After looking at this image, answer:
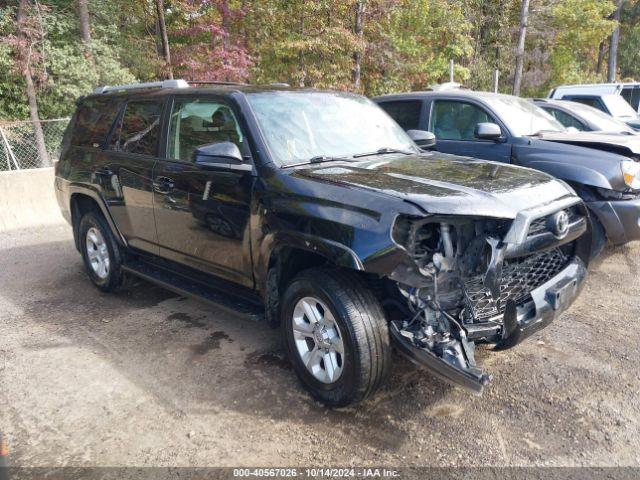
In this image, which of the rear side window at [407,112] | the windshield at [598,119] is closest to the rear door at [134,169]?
the rear side window at [407,112]

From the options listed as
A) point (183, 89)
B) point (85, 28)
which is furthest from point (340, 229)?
point (85, 28)

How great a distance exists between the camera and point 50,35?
13.1m

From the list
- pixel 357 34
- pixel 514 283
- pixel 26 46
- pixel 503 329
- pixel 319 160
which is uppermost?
pixel 357 34

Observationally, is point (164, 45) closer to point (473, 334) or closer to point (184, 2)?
point (184, 2)

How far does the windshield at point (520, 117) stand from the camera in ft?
21.3

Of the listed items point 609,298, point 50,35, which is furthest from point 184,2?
point 609,298

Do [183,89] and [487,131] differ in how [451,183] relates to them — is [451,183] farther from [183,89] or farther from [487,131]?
[487,131]

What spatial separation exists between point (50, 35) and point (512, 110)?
1163 cm

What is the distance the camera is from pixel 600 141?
5797mm

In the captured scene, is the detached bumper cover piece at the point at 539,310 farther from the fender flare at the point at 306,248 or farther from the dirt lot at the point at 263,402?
the fender flare at the point at 306,248

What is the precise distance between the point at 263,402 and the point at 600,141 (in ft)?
15.4

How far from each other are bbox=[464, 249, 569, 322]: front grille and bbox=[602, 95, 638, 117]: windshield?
9452mm

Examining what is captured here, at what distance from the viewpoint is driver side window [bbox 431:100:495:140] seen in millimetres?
6754

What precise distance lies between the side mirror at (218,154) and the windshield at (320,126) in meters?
0.27
